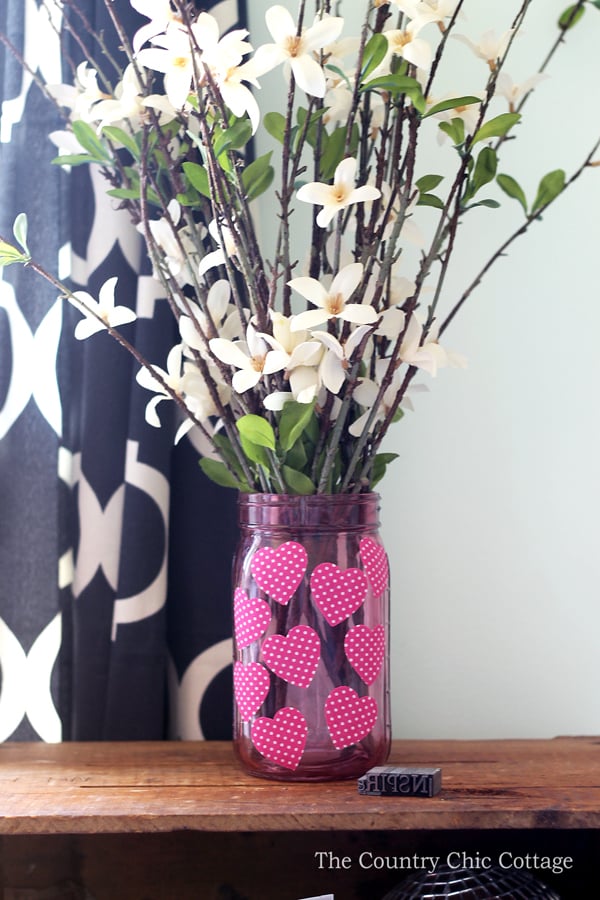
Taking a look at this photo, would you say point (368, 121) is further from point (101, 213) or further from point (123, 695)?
point (123, 695)

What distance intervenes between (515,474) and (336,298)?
490 millimetres

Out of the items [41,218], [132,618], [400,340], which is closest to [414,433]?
[400,340]

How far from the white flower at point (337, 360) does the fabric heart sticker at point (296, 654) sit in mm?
238

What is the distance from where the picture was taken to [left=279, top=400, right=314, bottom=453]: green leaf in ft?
2.64

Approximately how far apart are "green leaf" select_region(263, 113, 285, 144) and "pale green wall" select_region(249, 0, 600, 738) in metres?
0.30

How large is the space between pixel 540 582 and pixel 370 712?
417mm

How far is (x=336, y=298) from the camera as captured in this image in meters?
0.80

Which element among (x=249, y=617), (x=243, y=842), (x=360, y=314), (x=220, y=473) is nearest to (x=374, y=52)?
(x=360, y=314)

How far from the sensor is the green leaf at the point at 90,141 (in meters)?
0.91

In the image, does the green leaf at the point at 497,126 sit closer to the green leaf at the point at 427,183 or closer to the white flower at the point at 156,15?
the green leaf at the point at 427,183

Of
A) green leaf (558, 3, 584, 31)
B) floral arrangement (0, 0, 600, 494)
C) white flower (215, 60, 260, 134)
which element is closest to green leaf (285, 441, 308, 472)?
floral arrangement (0, 0, 600, 494)

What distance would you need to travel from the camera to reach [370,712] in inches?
33.6

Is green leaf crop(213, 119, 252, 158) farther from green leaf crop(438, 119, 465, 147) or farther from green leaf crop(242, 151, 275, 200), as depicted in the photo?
green leaf crop(438, 119, 465, 147)

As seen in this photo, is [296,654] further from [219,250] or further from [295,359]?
[219,250]
